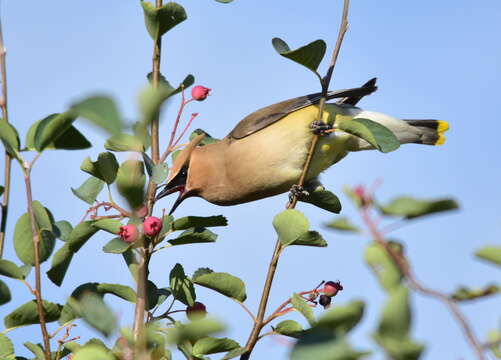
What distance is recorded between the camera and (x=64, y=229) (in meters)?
2.64

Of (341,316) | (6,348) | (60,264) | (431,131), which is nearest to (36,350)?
(6,348)

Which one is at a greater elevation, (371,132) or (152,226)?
(371,132)

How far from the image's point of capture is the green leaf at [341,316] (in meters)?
1.22

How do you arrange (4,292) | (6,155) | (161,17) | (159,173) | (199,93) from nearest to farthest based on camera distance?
(4,292), (6,155), (159,173), (161,17), (199,93)

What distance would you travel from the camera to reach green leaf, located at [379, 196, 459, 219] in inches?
50.3

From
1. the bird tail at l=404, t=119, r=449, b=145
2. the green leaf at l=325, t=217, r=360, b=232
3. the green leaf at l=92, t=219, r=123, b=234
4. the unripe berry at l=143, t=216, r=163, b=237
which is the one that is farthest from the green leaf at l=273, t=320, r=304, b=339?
the bird tail at l=404, t=119, r=449, b=145

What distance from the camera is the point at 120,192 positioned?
5.07 ft

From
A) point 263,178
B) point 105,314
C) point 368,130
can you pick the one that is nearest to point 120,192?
point 105,314

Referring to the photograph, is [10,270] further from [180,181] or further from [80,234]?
[180,181]

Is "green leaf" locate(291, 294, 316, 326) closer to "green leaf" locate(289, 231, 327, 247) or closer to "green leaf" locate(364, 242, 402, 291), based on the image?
"green leaf" locate(289, 231, 327, 247)

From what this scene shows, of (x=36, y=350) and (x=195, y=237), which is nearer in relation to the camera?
(x=36, y=350)

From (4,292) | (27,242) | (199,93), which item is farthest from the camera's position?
→ (199,93)

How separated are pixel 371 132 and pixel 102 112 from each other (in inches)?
75.5

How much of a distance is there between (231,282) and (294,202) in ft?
3.03
